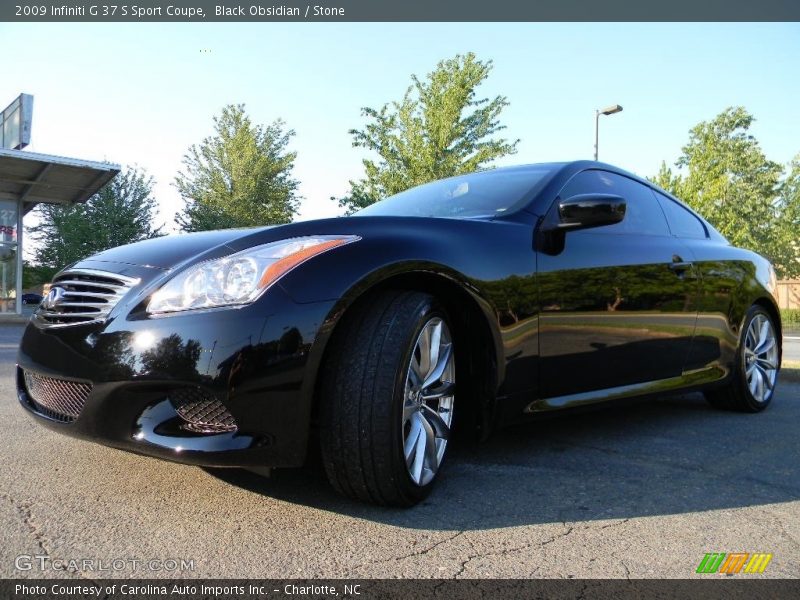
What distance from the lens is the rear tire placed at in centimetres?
416

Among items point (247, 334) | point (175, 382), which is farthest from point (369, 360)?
point (175, 382)

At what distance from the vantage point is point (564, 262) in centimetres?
288

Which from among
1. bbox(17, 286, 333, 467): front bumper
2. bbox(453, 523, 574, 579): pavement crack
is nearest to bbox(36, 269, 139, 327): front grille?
bbox(17, 286, 333, 467): front bumper

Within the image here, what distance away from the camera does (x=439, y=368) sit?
2.42 m

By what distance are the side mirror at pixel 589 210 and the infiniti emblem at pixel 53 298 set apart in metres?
1.96

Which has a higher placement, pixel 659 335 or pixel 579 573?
pixel 659 335

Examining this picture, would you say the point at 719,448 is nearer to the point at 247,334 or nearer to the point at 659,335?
the point at 659,335

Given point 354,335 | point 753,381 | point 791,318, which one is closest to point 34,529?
point 354,335

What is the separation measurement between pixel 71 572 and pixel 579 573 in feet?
4.26

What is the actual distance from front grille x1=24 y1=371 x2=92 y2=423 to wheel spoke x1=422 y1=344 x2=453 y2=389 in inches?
43.0

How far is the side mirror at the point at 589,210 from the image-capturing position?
278cm

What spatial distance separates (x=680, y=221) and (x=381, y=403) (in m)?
2.74

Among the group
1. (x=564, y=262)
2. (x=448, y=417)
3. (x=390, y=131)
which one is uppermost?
(x=390, y=131)

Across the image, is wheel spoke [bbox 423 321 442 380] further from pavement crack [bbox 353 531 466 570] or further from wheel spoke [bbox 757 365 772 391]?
wheel spoke [bbox 757 365 772 391]
